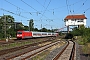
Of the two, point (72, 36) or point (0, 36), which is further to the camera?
point (72, 36)

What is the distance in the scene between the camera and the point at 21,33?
55.8 m

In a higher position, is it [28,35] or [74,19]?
[74,19]

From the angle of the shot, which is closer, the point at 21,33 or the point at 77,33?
the point at 21,33

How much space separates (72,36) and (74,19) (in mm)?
19512

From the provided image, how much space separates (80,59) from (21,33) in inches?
1598

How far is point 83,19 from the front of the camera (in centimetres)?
9431

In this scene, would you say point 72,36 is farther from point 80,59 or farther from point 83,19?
point 80,59

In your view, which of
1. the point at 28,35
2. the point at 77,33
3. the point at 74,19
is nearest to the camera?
the point at 28,35

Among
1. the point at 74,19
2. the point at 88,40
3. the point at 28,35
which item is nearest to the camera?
the point at 88,40

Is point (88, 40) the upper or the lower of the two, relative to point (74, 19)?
lower

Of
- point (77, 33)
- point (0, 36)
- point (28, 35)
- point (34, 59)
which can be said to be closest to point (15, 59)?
point (34, 59)

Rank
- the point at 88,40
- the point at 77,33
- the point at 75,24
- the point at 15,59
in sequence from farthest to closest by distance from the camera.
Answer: the point at 75,24 < the point at 77,33 < the point at 88,40 < the point at 15,59

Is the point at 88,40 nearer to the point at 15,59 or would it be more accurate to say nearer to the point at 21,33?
the point at 21,33

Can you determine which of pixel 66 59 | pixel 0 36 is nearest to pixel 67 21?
pixel 0 36
